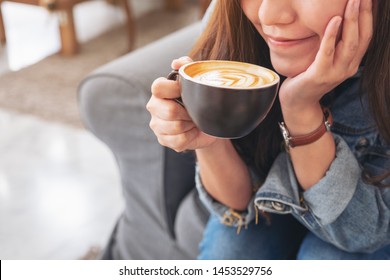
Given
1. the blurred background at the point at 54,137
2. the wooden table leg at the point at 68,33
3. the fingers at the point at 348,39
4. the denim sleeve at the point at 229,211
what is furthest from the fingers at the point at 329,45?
the wooden table leg at the point at 68,33

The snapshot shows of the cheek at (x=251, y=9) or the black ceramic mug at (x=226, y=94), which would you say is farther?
the cheek at (x=251, y=9)

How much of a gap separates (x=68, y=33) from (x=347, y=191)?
1.94 meters

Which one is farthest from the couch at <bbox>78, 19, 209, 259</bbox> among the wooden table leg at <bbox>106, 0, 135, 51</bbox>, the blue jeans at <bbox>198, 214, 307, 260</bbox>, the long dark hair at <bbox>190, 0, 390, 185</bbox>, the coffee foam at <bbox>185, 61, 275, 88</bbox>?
the wooden table leg at <bbox>106, 0, 135, 51</bbox>

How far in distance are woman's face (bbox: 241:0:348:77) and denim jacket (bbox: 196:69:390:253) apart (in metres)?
0.14

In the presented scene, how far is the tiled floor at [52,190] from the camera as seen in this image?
118cm

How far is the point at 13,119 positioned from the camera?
1.73 m

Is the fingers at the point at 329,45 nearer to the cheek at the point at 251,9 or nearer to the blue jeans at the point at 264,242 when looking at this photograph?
the cheek at the point at 251,9

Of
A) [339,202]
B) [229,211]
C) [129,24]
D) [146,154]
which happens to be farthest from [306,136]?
[129,24]

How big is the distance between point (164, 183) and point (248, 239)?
201 mm

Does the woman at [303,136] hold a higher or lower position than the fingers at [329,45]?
lower

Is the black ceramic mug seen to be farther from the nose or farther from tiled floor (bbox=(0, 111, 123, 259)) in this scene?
tiled floor (bbox=(0, 111, 123, 259))

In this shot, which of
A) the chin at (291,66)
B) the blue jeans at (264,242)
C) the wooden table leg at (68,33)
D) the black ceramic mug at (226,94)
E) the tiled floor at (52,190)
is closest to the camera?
the black ceramic mug at (226,94)

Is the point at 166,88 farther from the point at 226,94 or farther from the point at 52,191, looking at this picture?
the point at 52,191

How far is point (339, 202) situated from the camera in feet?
1.92
